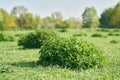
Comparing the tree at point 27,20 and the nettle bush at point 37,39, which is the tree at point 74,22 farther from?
the nettle bush at point 37,39

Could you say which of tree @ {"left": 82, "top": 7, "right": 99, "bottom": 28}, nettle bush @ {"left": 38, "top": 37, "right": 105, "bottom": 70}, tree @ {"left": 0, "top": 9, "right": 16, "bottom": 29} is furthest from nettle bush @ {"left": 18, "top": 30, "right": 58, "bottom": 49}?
tree @ {"left": 0, "top": 9, "right": 16, "bottom": 29}

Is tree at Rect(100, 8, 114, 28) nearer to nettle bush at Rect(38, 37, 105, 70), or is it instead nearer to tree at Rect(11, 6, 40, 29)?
tree at Rect(11, 6, 40, 29)

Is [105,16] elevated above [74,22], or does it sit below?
above

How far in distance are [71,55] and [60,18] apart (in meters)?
107

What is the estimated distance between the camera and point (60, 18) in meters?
118

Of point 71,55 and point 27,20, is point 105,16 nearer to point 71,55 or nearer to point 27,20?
point 27,20

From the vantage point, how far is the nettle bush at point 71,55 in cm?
1030

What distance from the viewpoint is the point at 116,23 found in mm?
72062

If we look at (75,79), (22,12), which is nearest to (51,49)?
(75,79)

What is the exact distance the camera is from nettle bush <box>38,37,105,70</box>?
10.3 m

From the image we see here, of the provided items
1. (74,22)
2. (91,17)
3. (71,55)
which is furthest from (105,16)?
(71,55)

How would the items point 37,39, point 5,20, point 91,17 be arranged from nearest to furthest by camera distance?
point 37,39
point 91,17
point 5,20

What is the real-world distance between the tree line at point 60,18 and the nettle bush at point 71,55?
61.1m

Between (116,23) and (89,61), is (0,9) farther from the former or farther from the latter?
(89,61)
